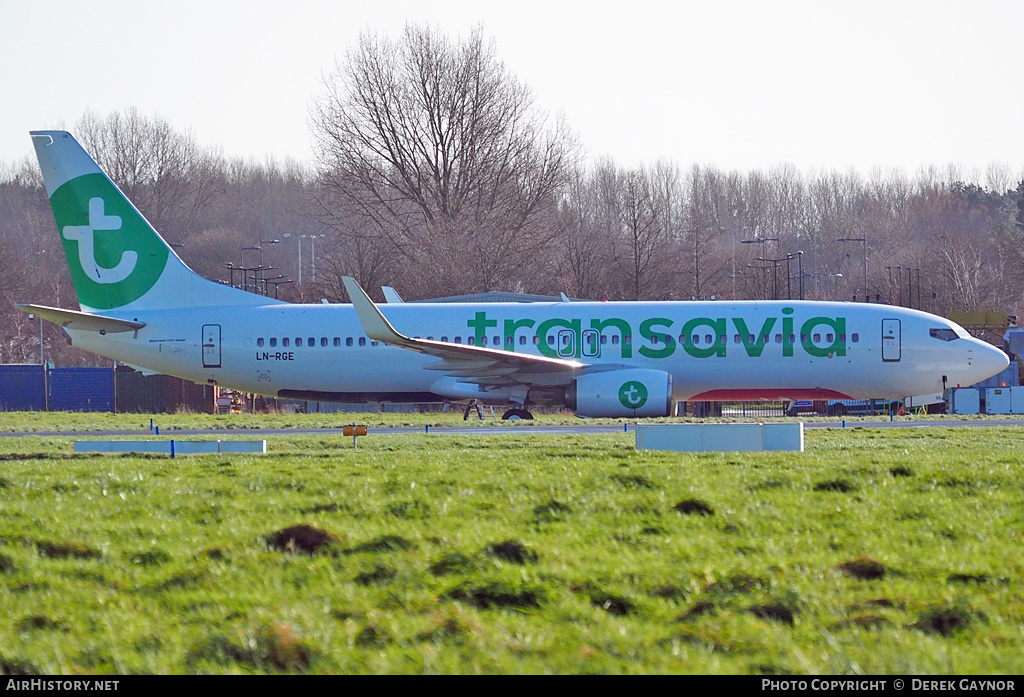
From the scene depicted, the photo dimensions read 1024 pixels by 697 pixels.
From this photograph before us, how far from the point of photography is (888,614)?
7.67m

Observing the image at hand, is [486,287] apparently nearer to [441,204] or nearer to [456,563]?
[441,204]

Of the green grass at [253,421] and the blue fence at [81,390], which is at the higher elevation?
the blue fence at [81,390]

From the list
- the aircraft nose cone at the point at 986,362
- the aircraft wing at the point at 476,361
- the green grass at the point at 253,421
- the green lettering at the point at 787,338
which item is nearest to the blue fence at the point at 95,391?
the green grass at the point at 253,421

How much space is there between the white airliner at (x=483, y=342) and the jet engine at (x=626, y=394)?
1.5 inches

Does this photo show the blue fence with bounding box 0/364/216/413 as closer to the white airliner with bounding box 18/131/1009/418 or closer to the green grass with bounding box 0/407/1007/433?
the green grass with bounding box 0/407/1007/433

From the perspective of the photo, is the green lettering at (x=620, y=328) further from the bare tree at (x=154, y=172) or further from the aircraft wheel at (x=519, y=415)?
the bare tree at (x=154, y=172)

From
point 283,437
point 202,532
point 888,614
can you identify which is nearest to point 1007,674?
point 888,614

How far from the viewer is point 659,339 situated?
31.7m

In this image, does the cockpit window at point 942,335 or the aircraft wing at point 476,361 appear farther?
the cockpit window at point 942,335

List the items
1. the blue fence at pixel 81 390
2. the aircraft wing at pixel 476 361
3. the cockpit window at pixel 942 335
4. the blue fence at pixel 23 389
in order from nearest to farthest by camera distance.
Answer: the aircraft wing at pixel 476 361
the cockpit window at pixel 942 335
the blue fence at pixel 23 389
the blue fence at pixel 81 390

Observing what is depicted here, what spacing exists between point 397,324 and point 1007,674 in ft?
89.6

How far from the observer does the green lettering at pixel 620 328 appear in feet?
104

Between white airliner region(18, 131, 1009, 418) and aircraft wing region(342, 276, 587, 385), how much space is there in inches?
2.6

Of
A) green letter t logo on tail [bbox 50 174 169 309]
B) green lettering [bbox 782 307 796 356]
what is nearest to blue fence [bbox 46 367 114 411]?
green letter t logo on tail [bbox 50 174 169 309]
